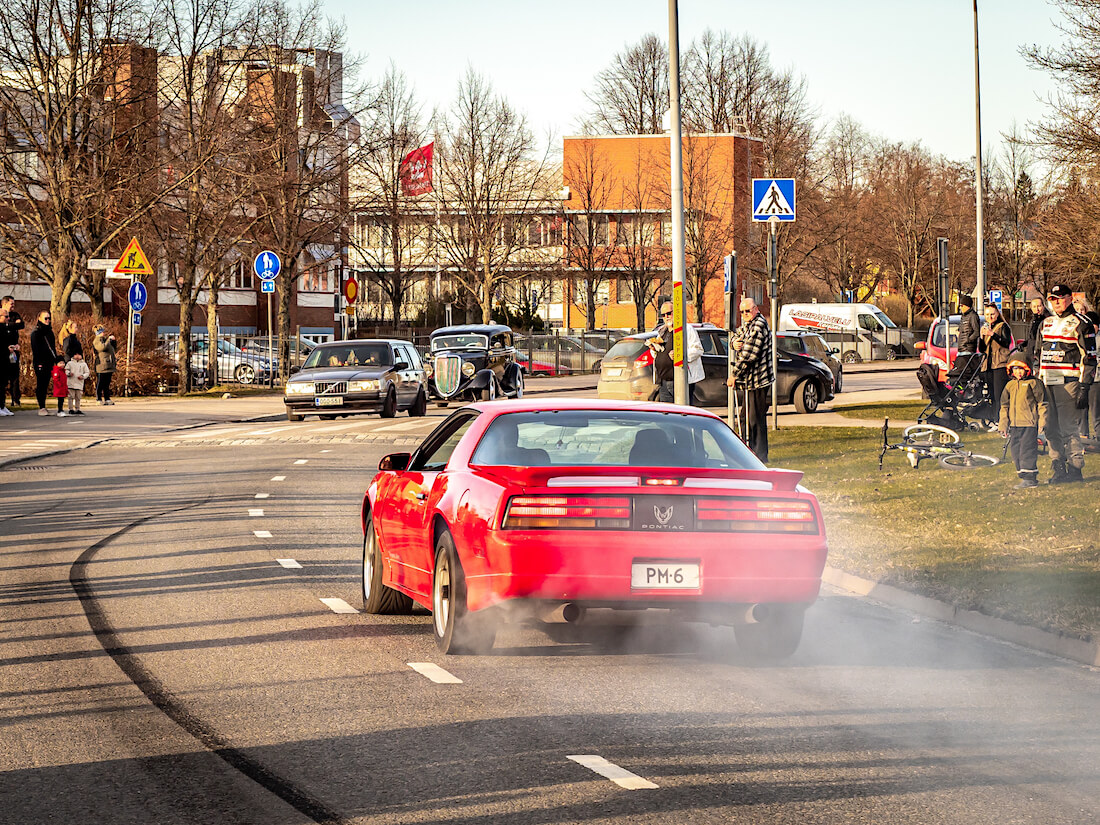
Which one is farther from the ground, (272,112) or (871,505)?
(272,112)

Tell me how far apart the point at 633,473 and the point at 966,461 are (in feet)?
34.2

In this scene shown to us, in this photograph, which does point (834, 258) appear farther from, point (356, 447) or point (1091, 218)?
point (356, 447)

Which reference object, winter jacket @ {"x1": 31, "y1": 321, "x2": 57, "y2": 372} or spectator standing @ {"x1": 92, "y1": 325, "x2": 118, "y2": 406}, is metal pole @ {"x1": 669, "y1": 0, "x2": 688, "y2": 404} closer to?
winter jacket @ {"x1": 31, "y1": 321, "x2": 57, "y2": 372}

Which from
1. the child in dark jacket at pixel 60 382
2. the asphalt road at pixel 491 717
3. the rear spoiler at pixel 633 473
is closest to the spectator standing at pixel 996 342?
the asphalt road at pixel 491 717

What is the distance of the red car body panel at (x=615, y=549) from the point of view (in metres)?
7.47

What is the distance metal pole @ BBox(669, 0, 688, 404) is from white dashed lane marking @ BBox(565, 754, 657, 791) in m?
14.4

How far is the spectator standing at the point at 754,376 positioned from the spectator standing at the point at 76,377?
1661 centimetres

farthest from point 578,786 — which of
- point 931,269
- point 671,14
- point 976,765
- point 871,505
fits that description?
point 931,269

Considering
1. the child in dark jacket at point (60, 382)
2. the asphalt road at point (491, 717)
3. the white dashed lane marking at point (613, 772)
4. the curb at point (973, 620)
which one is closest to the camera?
the asphalt road at point (491, 717)

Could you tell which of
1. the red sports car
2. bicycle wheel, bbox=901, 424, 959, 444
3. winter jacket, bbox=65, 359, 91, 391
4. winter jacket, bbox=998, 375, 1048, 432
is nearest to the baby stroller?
bicycle wheel, bbox=901, 424, 959, 444

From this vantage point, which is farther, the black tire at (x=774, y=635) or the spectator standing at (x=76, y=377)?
the spectator standing at (x=76, y=377)

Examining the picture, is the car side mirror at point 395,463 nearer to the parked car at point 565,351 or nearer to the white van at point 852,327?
the parked car at point 565,351

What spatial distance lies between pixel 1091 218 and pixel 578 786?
31.8m

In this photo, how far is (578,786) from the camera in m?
5.48
